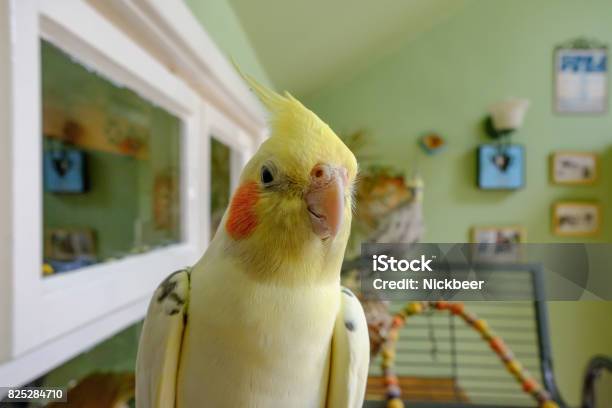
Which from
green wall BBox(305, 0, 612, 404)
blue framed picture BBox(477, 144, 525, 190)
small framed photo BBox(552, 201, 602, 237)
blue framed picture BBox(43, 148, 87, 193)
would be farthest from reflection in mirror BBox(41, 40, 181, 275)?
blue framed picture BBox(477, 144, 525, 190)

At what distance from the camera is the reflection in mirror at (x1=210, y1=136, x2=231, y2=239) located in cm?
66

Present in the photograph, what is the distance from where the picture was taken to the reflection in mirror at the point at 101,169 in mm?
391

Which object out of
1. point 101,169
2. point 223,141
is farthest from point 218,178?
point 101,169

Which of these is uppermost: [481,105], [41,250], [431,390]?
[481,105]

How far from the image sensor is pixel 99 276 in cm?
41

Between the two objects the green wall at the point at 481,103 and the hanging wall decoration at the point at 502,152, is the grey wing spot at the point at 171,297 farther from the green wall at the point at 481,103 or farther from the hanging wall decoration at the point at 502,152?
the hanging wall decoration at the point at 502,152

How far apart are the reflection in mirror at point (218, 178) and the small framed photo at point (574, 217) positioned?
948mm

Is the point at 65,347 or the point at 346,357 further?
the point at 65,347

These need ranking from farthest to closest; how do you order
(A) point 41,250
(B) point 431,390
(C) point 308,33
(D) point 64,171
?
(B) point 431,390 < (C) point 308,33 < (D) point 64,171 < (A) point 41,250

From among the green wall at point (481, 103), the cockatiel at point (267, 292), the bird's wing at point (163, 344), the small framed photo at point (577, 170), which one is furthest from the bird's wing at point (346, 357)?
the small framed photo at point (577, 170)

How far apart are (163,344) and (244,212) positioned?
11cm

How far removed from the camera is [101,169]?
494 mm

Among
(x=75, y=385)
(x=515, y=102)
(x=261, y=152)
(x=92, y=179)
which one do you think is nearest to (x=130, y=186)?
(x=92, y=179)

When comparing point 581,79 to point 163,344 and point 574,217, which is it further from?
point 163,344
